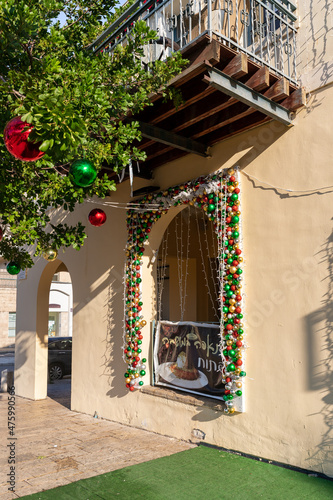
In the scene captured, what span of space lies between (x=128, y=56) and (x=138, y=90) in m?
0.36

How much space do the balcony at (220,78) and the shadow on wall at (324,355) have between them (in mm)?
1654

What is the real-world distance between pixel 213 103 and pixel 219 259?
1.82 meters

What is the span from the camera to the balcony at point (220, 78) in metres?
4.10

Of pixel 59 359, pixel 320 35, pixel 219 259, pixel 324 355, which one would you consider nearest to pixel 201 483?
pixel 324 355

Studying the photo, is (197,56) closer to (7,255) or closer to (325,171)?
(325,171)

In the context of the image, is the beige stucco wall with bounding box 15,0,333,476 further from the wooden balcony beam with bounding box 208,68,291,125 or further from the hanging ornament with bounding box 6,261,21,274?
the hanging ornament with bounding box 6,261,21,274

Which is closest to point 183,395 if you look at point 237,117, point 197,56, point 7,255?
point 7,255

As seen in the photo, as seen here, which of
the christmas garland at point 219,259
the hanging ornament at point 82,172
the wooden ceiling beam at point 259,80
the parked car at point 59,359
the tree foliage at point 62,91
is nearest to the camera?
the tree foliage at point 62,91

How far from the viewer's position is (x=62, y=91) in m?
3.40

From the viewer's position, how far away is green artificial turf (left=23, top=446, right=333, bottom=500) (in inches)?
158

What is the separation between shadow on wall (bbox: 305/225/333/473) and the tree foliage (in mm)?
2424

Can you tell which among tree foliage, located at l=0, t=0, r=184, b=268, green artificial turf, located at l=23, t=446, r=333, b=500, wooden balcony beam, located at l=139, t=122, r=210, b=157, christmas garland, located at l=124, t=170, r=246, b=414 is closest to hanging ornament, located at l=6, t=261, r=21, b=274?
tree foliage, located at l=0, t=0, r=184, b=268

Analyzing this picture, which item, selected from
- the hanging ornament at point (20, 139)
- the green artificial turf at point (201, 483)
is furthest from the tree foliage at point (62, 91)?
the green artificial turf at point (201, 483)

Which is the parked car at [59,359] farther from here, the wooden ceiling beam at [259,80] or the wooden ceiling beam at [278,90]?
the wooden ceiling beam at [259,80]
